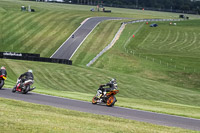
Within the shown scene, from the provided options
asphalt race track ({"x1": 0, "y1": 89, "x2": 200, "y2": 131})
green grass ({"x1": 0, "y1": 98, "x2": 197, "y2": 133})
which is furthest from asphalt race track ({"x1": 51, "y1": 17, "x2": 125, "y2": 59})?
green grass ({"x1": 0, "y1": 98, "x2": 197, "y2": 133})

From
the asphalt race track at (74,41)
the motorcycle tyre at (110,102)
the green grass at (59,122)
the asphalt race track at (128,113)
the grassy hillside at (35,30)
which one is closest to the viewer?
the green grass at (59,122)

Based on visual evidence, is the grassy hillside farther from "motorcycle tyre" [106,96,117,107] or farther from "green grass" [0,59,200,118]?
"motorcycle tyre" [106,96,117,107]

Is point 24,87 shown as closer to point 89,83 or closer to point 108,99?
point 108,99

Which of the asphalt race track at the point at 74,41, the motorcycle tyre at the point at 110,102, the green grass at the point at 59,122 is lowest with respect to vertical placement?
the asphalt race track at the point at 74,41

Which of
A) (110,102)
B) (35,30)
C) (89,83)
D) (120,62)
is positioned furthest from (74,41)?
(110,102)

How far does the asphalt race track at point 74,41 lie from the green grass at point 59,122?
197 ft

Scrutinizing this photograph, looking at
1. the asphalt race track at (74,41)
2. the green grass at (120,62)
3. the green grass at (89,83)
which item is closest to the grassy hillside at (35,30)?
the green grass at (120,62)

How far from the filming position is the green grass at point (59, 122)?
16.0m

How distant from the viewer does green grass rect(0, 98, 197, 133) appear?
52.4 feet

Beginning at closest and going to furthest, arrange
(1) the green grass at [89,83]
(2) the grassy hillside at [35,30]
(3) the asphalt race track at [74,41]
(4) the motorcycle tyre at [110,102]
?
1. (4) the motorcycle tyre at [110,102]
2. (1) the green grass at [89,83]
3. (3) the asphalt race track at [74,41]
4. (2) the grassy hillside at [35,30]

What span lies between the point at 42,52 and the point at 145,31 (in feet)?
138

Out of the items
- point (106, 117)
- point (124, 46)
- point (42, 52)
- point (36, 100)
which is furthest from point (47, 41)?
point (106, 117)

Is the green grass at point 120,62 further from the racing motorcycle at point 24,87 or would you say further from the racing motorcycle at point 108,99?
the racing motorcycle at point 24,87

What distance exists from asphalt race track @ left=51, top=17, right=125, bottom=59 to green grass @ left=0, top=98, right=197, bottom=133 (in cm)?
6006
